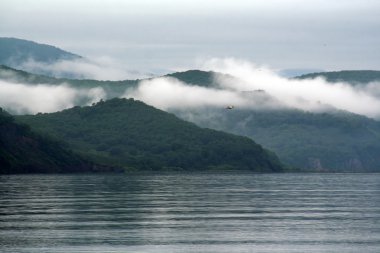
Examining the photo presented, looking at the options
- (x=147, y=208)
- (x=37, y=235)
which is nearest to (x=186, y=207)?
(x=147, y=208)

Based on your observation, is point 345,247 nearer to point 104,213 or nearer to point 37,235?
point 37,235

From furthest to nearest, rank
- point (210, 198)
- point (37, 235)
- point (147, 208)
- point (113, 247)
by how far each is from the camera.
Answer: point (210, 198) → point (147, 208) → point (37, 235) → point (113, 247)

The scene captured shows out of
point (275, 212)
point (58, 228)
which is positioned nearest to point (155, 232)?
point (58, 228)

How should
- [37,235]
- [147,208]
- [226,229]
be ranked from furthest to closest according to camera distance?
[147,208] < [226,229] < [37,235]

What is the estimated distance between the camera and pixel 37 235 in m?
112

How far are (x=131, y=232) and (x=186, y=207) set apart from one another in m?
44.0

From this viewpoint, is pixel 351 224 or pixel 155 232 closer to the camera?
pixel 155 232

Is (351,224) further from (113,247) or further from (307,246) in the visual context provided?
(113,247)

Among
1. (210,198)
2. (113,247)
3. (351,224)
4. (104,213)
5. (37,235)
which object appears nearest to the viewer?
(113,247)

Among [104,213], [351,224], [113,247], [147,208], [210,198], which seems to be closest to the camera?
[113,247]

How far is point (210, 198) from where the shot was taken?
A: 188750 millimetres

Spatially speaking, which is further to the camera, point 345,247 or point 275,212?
point 275,212

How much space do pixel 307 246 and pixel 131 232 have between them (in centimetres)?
2510

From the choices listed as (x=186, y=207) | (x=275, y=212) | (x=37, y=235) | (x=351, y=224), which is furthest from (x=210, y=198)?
(x=37, y=235)
